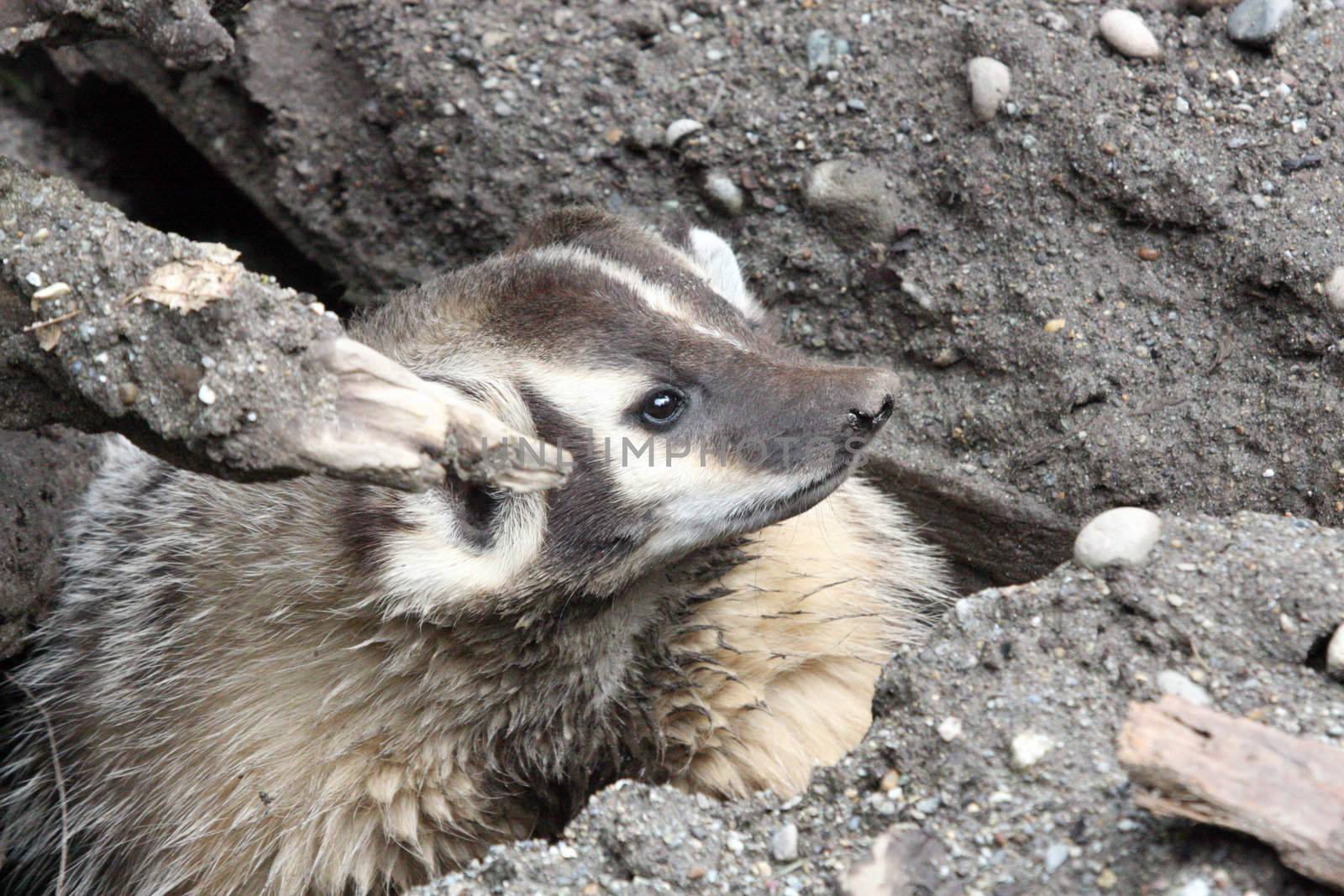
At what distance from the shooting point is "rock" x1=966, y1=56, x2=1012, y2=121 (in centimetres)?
354

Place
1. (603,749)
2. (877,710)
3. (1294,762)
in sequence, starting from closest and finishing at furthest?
1. (1294,762)
2. (877,710)
3. (603,749)

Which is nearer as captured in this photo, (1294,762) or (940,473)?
(1294,762)

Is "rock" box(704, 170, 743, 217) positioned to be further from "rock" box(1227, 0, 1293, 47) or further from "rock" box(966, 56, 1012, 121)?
"rock" box(1227, 0, 1293, 47)

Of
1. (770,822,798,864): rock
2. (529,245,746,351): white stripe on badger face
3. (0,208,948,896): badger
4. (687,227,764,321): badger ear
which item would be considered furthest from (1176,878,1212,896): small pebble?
(687,227,764,321): badger ear

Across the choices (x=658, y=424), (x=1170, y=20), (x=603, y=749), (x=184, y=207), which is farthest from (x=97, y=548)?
(x=1170, y=20)

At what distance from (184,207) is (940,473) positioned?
3.35 m

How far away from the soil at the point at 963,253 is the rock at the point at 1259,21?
0.15 ft

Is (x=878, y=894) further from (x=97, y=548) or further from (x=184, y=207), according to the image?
(x=184, y=207)

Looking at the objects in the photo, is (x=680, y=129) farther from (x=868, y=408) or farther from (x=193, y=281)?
(x=193, y=281)

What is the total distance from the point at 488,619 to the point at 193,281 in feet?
3.01

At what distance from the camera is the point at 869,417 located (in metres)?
2.63

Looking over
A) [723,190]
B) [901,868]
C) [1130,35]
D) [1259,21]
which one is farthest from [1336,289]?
[901,868]

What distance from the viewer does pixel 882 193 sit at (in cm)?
371

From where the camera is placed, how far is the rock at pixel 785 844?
85.5 inches
